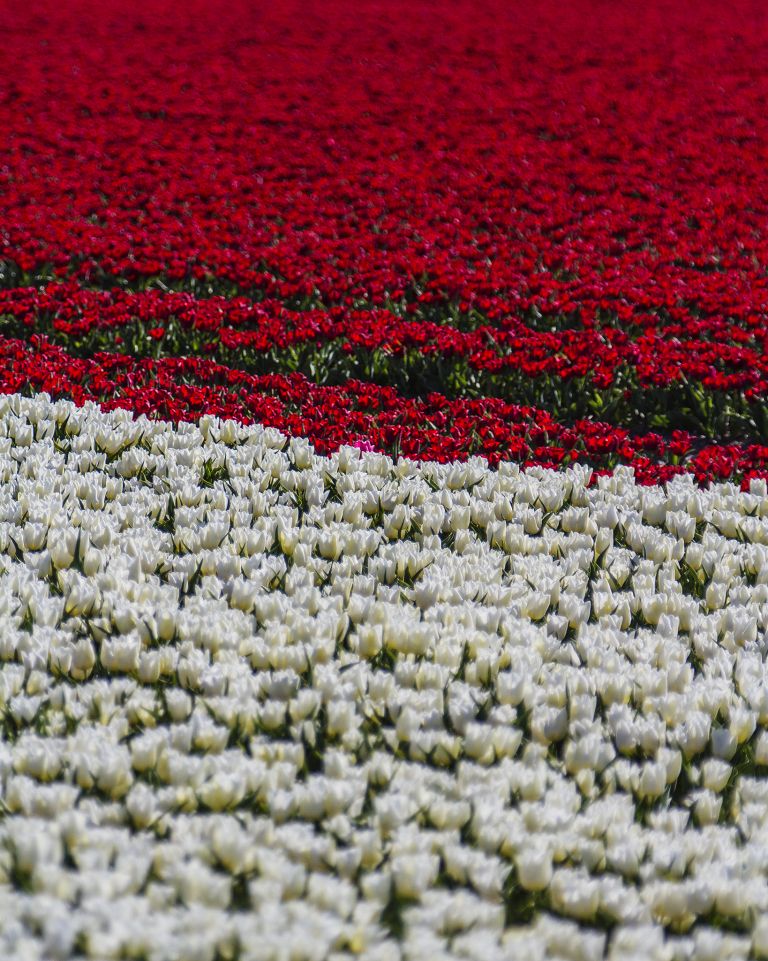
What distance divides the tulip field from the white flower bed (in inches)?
0.5

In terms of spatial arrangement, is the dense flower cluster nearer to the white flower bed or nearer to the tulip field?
the tulip field

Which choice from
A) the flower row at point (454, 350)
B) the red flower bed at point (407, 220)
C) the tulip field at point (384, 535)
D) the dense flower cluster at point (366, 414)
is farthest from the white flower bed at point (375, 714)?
the flower row at point (454, 350)

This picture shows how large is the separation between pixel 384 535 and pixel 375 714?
4.18ft

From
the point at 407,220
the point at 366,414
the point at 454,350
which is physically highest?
the point at 407,220

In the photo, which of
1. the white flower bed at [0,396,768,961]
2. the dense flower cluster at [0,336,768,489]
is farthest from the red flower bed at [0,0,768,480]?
the white flower bed at [0,396,768,961]

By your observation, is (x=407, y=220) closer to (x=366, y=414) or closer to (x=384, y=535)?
(x=366, y=414)

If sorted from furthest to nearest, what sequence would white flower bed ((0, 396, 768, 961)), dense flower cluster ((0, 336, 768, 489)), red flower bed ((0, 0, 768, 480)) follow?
red flower bed ((0, 0, 768, 480)) < dense flower cluster ((0, 336, 768, 489)) < white flower bed ((0, 396, 768, 961))

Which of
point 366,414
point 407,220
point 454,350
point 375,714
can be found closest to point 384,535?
point 375,714

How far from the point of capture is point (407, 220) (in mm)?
8148

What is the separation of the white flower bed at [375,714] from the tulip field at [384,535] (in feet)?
0.04

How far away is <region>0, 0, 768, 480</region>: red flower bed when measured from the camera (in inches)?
227

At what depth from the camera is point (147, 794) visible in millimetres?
2617

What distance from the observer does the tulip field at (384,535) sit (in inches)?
97.3

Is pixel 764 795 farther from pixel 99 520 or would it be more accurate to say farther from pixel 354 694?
pixel 99 520
